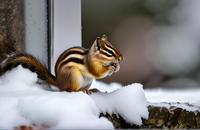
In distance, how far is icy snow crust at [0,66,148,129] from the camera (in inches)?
59.4

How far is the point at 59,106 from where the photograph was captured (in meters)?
1.55

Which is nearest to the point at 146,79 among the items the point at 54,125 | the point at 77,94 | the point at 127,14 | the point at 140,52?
the point at 140,52

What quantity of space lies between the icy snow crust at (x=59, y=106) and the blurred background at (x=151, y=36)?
1.58 feet

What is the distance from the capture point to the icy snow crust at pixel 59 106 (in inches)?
59.4

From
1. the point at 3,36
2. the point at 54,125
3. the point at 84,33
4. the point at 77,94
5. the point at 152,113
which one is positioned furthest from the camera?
the point at 84,33

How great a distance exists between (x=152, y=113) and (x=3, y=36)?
1.75ft

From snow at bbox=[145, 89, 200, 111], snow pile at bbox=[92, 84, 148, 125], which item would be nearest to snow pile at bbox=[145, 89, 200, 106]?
snow at bbox=[145, 89, 200, 111]

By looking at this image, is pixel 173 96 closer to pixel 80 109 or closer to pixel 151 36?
pixel 151 36

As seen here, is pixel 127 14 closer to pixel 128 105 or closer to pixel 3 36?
pixel 3 36

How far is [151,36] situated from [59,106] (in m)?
0.83

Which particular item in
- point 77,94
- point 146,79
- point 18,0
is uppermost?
point 18,0

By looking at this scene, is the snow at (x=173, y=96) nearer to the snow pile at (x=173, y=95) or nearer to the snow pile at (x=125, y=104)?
the snow pile at (x=173, y=95)

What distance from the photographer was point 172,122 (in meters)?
1.79

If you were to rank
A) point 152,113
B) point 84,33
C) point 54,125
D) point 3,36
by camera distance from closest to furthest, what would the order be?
1. point 54,125
2. point 152,113
3. point 3,36
4. point 84,33
